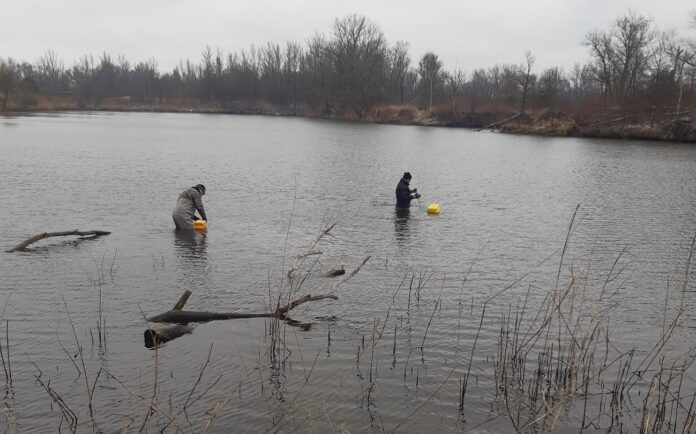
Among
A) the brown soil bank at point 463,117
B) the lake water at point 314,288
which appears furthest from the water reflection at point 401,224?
the brown soil bank at point 463,117

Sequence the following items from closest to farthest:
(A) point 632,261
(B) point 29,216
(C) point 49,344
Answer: (C) point 49,344, (A) point 632,261, (B) point 29,216

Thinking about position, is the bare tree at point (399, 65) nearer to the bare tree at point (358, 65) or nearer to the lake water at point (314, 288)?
the bare tree at point (358, 65)

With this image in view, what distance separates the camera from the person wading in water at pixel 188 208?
1577 centimetres

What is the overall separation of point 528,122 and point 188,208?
64536mm

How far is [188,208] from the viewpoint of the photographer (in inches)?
626

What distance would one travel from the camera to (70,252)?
531 inches

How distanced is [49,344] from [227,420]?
139 inches

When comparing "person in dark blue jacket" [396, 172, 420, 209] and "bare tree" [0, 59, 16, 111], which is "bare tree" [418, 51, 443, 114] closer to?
"bare tree" [0, 59, 16, 111]

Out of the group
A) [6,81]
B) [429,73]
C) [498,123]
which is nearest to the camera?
[498,123]

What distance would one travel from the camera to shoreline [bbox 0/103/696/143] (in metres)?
58.7

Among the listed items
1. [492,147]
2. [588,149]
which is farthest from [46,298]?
[588,149]

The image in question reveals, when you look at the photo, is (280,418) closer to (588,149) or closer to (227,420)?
(227,420)

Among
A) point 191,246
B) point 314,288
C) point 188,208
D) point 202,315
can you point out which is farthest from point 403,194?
point 202,315

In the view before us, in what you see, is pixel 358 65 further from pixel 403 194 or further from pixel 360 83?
pixel 403 194
